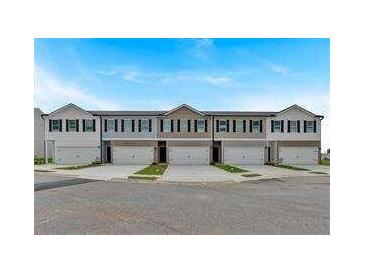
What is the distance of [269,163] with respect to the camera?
2925cm

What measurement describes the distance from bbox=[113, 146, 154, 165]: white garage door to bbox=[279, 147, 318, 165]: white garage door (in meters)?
14.9

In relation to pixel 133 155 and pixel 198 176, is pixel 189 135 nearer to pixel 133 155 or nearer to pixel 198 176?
pixel 133 155

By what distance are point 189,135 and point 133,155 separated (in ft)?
22.0

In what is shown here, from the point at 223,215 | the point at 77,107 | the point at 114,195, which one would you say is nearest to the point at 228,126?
the point at 77,107

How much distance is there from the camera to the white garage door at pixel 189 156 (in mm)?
29375

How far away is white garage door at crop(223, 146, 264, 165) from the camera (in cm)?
2952

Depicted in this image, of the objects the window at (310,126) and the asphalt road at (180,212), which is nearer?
the asphalt road at (180,212)

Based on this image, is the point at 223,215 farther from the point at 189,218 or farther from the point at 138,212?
the point at 138,212

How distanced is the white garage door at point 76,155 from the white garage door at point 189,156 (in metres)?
8.46

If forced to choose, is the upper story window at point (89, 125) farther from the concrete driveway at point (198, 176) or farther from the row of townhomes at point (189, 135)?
the concrete driveway at point (198, 176)

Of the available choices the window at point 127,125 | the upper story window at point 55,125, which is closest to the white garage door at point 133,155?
the window at point 127,125

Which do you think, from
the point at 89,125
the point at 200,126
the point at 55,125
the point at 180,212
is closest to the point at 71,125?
the point at 55,125

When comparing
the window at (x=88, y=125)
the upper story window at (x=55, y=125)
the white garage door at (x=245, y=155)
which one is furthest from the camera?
the white garage door at (x=245, y=155)

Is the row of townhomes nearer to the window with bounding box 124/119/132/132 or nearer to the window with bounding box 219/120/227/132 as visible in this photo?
the window with bounding box 124/119/132/132
